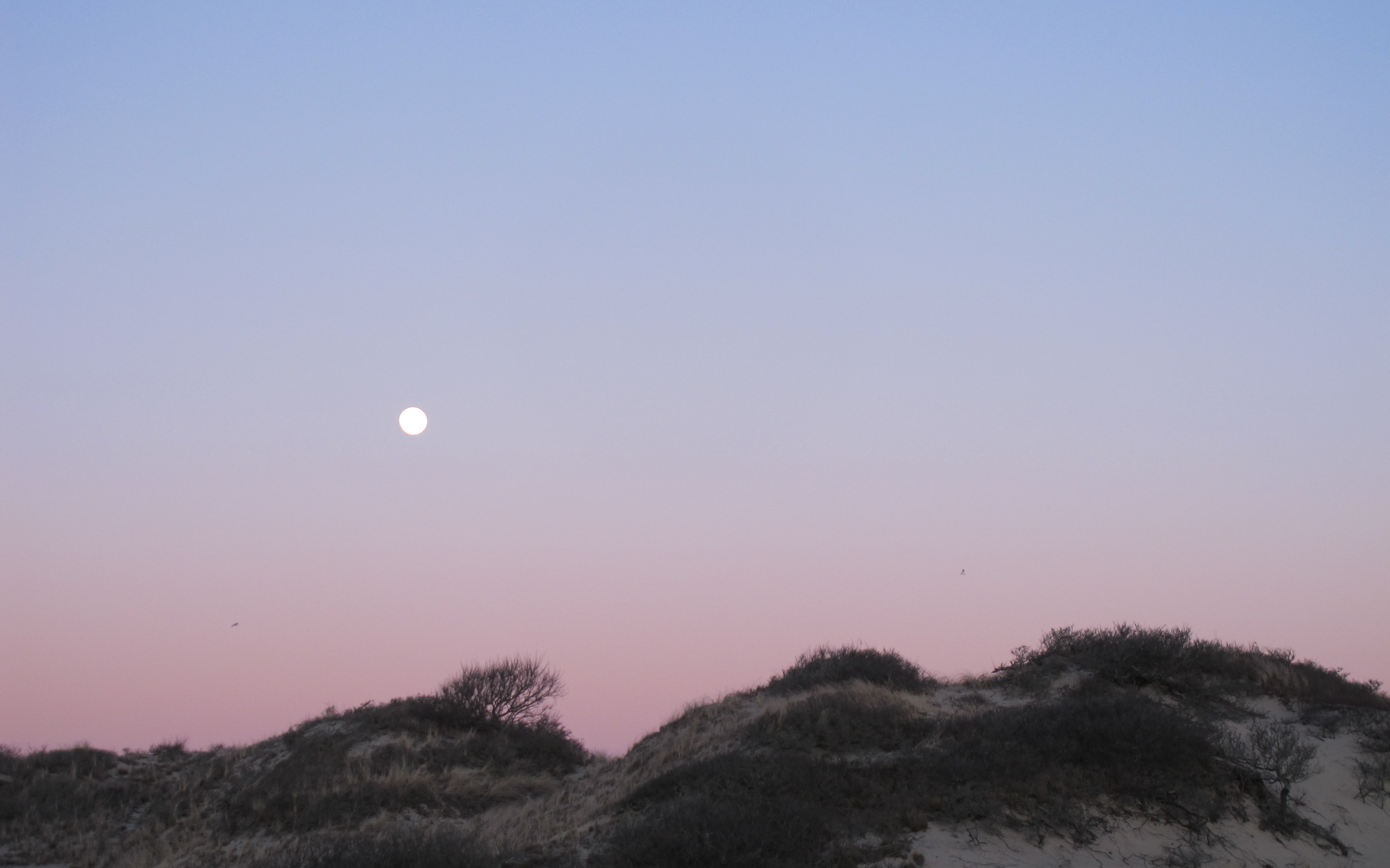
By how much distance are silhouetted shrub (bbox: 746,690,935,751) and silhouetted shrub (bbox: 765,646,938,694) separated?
3.51 meters

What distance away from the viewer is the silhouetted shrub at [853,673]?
2717 cm

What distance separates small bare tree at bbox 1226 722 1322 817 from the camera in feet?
60.3

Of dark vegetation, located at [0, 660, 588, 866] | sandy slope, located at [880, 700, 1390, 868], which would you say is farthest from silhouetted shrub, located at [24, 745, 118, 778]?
sandy slope, located at [880, 700, 1390, 868]

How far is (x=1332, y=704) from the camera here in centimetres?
2436

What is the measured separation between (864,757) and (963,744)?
6.82 ft

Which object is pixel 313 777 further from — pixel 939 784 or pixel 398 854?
pixel 939 784

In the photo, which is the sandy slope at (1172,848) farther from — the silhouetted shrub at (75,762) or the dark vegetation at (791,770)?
the silhouetted shrub at (75,762)

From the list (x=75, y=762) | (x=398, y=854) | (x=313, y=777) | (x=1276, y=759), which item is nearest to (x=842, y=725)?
(x=1276, y=759)

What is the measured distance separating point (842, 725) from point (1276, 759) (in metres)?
8.43

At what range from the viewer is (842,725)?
2178 cm

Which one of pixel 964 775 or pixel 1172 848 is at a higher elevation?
pixel 964 775

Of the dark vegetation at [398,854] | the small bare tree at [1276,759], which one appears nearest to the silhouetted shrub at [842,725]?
the small bare tree at [1276,759]

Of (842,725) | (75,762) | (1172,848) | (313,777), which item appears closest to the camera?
(1172,848)

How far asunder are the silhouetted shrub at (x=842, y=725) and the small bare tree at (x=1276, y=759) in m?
5.96
